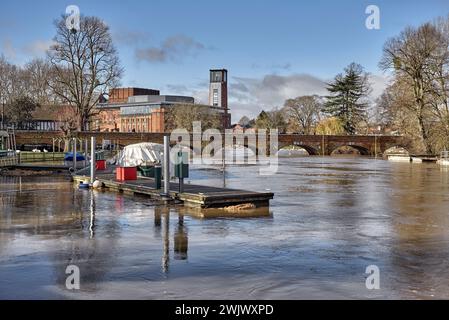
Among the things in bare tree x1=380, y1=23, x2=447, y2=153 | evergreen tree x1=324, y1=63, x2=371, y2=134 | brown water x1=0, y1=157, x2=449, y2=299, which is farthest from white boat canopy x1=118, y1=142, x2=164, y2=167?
evergreen tree x1=324, y1=63, x2=371, y2=134

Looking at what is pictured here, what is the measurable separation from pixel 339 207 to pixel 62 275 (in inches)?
476

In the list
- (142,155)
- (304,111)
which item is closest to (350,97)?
(304,111)

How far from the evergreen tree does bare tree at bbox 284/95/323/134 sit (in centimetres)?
774

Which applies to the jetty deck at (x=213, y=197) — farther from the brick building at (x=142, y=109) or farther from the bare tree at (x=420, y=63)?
the brick building at (x=142, y=109)

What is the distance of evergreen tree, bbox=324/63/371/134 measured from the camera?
109062 mm

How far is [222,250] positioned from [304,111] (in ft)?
368

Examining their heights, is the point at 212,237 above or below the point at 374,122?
below

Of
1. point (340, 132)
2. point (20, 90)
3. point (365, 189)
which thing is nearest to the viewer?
point (365, 189)

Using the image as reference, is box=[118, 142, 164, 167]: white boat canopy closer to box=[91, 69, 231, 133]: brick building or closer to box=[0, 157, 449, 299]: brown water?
box=[0, 157, 449, 299]: brown water

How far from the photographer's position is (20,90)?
85.4m
